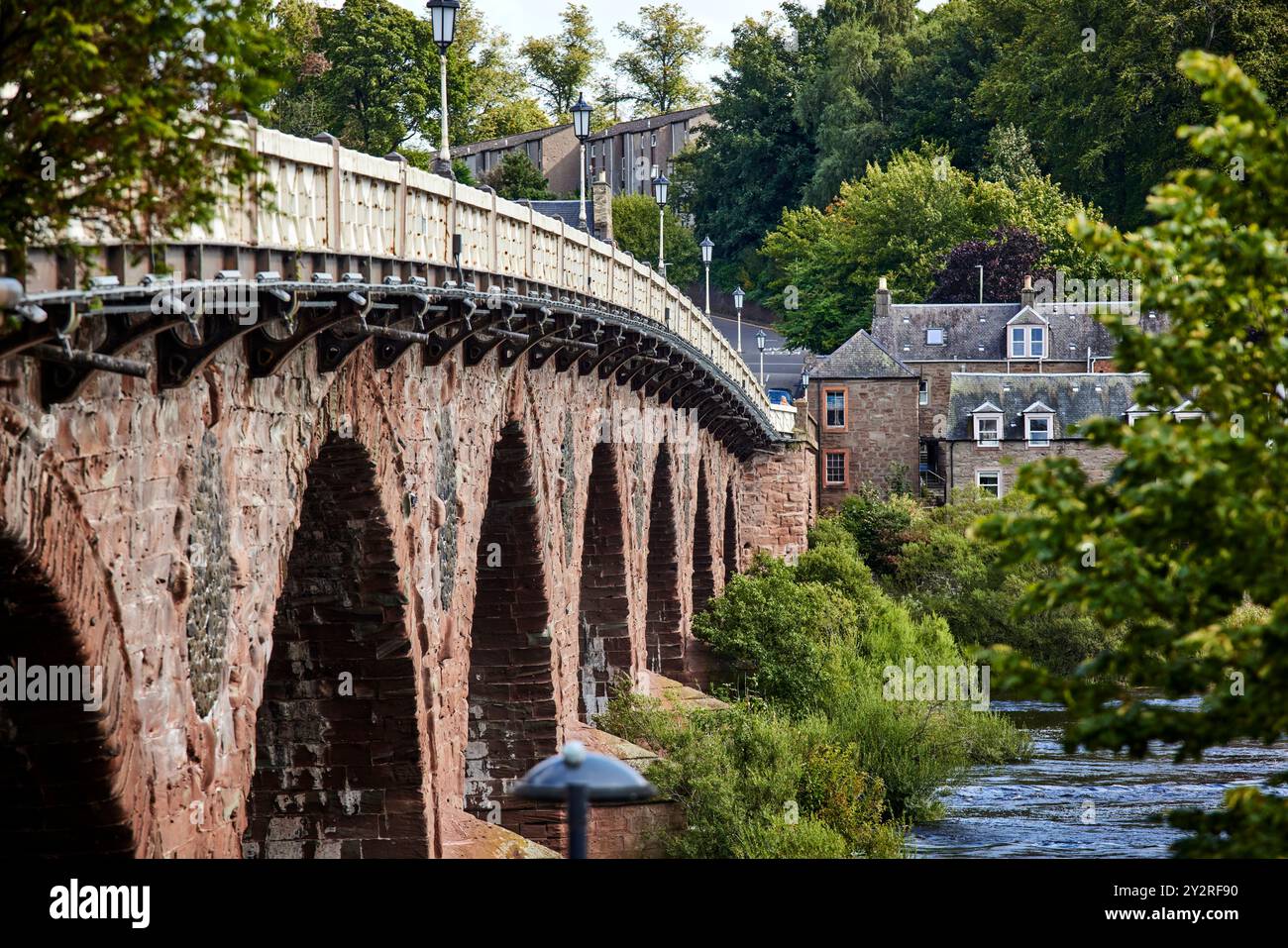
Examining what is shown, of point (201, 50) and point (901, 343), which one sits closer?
point (201, 50)

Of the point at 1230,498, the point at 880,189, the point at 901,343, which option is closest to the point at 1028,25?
the point at 880,189

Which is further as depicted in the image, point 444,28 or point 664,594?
point 664,594

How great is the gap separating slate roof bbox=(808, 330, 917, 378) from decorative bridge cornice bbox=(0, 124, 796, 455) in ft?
148

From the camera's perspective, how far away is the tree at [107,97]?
8211mm

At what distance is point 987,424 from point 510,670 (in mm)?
46505

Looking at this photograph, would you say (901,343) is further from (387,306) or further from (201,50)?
(201,50)

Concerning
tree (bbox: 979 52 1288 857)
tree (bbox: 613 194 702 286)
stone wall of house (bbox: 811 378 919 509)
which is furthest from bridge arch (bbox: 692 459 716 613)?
tree (bbox: 613 194 702 286)

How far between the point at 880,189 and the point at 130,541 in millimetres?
75576

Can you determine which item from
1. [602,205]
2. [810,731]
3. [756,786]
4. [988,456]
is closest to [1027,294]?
[988,456]

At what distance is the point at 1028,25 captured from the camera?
91562mm

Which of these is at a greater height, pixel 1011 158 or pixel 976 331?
pixel 1011 158

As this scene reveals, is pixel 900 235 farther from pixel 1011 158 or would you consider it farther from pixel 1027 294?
pixel 1027 294

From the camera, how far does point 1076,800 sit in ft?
120
